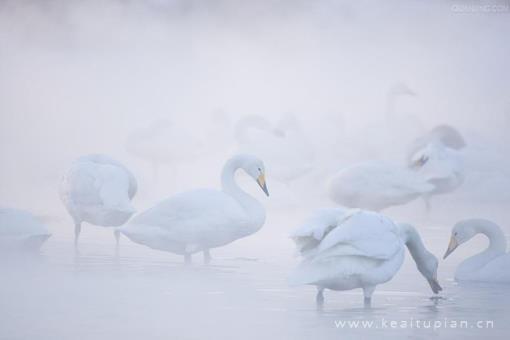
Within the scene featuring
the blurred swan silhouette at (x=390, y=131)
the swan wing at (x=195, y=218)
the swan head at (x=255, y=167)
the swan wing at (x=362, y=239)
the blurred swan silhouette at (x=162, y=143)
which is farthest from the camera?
the blurred swan silhouette at (x=390, y=131)

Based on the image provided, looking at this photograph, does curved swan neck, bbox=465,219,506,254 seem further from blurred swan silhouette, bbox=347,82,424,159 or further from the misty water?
blurred swan silhouette, bbox=347,82,424,159

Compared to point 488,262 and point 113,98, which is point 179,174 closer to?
point 113,98

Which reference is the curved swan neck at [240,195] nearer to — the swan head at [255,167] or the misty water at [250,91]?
the swan head at [255,167]

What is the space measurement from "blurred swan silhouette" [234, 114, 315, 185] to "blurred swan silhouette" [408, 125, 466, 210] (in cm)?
83

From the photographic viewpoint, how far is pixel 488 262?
5188mm

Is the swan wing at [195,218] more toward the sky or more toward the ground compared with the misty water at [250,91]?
more toward the ground

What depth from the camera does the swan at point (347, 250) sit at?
13.8 feet

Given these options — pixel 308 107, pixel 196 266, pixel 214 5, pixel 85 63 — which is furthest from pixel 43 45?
pixel 196 266

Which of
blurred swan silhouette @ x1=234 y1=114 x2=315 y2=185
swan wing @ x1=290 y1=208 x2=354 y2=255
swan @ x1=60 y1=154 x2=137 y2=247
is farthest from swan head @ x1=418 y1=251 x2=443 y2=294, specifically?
blurred swan silhouette @ x1=234 y1=114 x2=315 y2=185

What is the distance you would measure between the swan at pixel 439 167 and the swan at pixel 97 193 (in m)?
2.33

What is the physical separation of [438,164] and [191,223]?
8.80 ft

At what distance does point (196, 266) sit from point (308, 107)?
107 inches

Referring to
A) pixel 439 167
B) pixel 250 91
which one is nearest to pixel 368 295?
pixel 439 167

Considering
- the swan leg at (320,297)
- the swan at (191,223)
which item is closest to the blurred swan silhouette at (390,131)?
the swan at (191,223)
